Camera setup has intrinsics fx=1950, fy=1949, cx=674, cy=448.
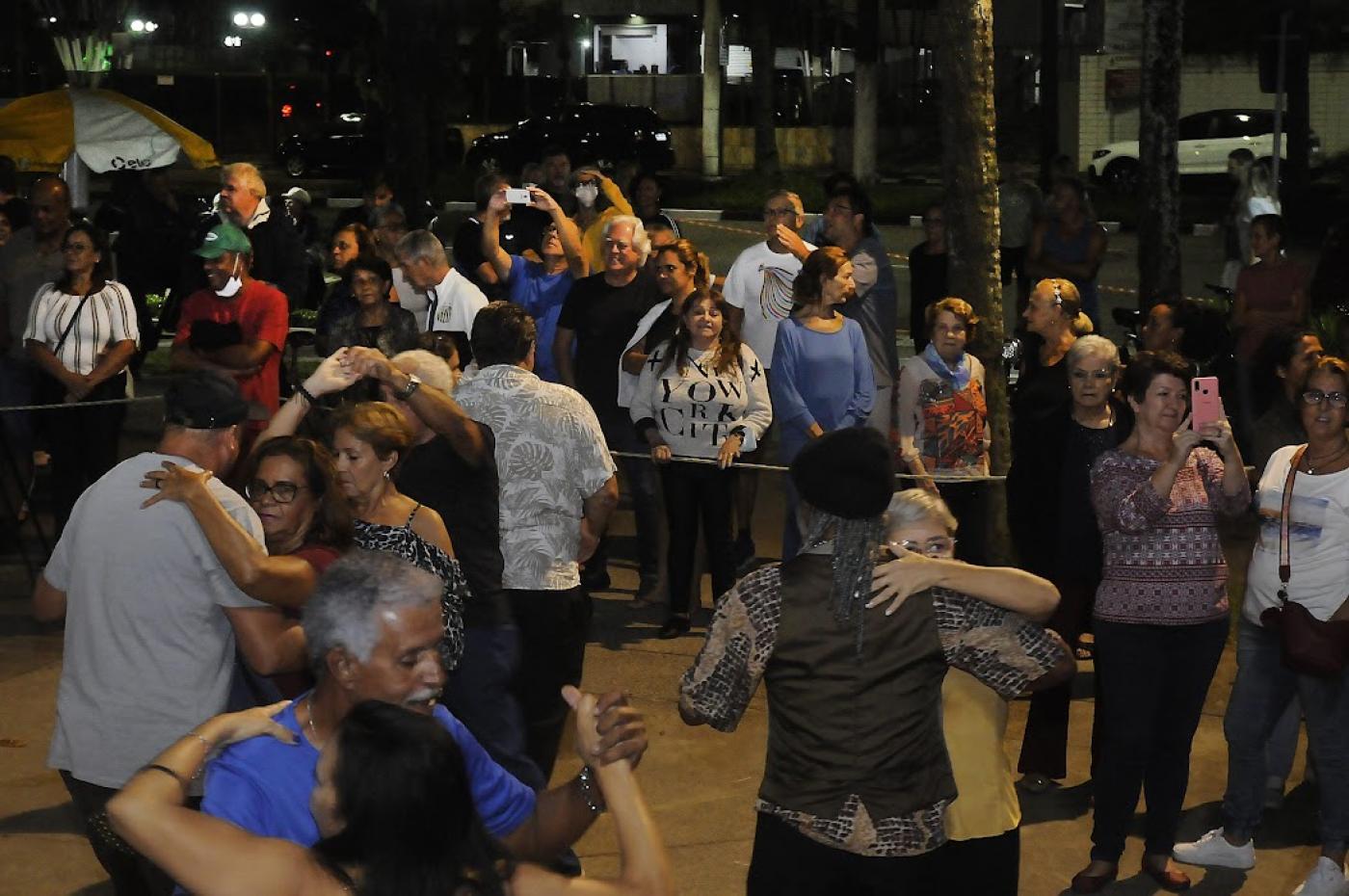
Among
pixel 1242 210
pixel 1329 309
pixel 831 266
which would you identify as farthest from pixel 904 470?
pixel 1242 210

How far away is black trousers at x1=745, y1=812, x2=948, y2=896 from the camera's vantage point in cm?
453

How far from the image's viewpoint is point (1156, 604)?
6.40 meters

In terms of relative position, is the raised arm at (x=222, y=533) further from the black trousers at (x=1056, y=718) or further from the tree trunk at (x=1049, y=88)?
the tree trunk at (x=1049, y=88)

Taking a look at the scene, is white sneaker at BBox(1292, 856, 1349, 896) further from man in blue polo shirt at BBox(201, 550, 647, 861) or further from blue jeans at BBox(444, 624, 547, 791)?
man in blue polo shirt at BBox(201, 550, 647, 861)

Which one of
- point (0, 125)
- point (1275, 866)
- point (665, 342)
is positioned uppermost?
point (0, 125)

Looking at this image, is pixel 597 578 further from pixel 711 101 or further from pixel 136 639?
pixel 711 101

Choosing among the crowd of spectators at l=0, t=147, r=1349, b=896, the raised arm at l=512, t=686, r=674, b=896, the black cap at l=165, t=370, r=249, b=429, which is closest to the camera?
the raised arm at l=512, t=686, r=674, b=896

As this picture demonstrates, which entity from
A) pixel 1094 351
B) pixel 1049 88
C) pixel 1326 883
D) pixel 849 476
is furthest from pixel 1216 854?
pixel 1049 88

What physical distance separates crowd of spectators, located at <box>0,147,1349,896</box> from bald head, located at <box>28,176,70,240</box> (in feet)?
0.22

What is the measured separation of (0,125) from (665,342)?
819cm

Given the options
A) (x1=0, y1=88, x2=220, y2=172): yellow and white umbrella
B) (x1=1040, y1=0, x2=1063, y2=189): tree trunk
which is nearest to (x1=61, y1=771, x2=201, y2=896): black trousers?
(x1=0, y1=88, x2=220, y2=172): yellow and white umbrella

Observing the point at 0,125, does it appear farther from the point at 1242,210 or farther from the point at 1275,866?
the point at 1275,866

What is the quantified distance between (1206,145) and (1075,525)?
31.1 metres

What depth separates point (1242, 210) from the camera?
14.2 meters
